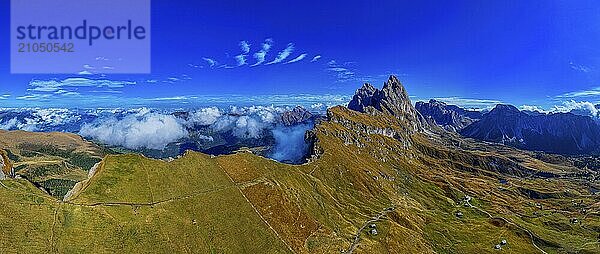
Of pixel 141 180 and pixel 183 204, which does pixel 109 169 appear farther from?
pixel 183 204

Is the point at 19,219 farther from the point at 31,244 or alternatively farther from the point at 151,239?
the point at 151,239

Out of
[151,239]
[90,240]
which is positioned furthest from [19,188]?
[151,239]

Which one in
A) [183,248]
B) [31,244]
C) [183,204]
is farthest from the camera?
[183,204]

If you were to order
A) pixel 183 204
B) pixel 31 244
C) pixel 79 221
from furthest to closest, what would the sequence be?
pixel 183 204 → pixel 79 221 → pixel 31 244

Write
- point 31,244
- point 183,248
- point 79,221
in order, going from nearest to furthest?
point 31,244
point 79,221
point 183,248

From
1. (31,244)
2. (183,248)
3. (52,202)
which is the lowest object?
(183,248)

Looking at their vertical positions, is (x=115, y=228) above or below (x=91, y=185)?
below

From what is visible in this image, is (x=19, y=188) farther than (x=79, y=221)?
Yes

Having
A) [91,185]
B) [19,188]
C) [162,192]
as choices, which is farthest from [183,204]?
[19,188]

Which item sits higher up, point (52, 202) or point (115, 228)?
point (52, 202)
